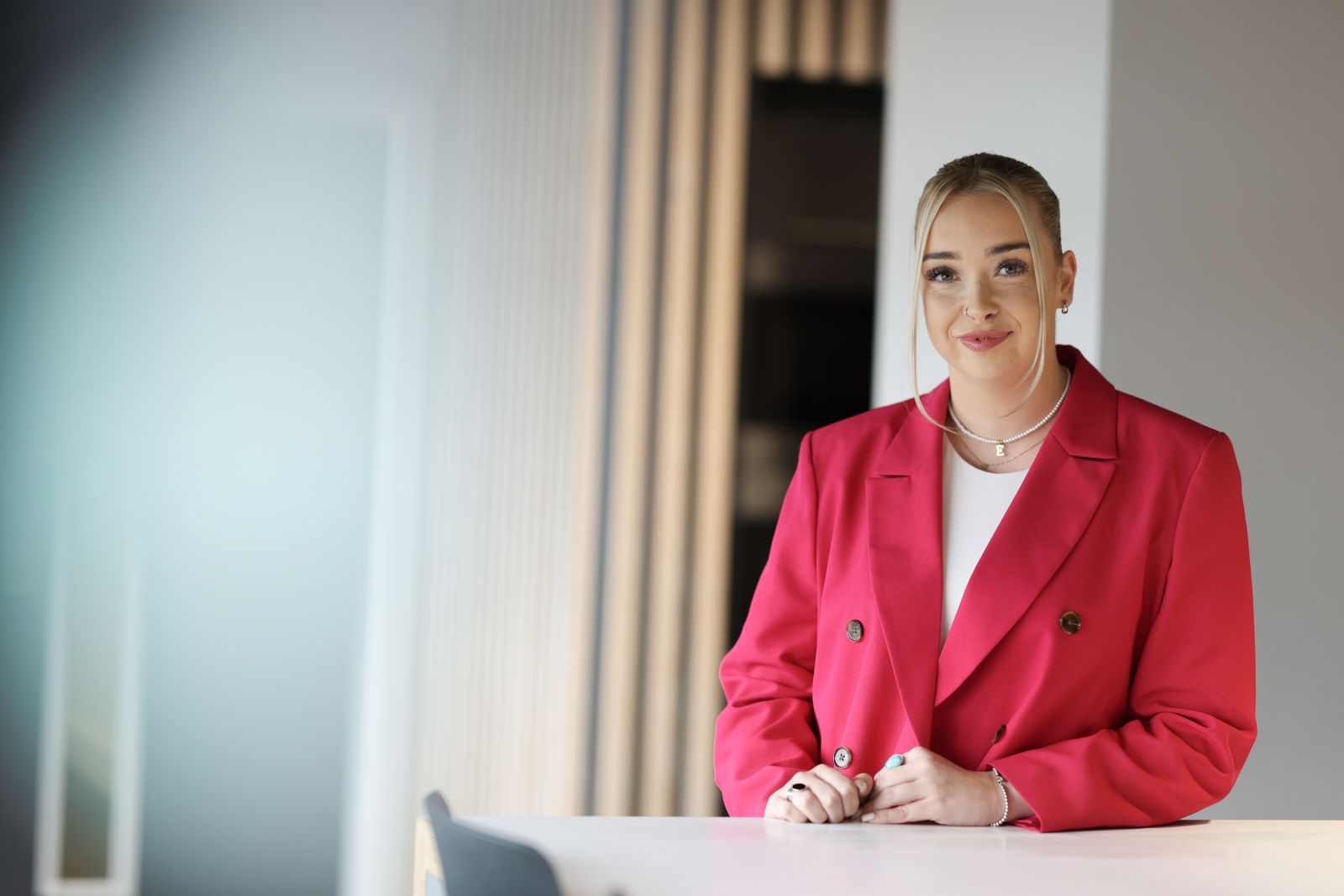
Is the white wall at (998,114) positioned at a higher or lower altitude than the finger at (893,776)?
higher

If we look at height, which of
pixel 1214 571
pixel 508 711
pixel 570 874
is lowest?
pixel 508 711

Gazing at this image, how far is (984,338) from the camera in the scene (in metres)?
1.53

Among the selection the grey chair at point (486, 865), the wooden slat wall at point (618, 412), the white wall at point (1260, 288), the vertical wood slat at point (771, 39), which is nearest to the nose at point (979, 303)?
the grey chair at point (486, 865)

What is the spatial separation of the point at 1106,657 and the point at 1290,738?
1345 millimetres

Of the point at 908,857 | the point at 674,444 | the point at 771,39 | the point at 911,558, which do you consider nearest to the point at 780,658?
the point at 911,558

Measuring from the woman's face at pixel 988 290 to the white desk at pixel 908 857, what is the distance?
21.6 inches

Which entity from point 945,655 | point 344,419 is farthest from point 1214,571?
point 344,419

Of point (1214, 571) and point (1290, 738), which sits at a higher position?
point (1214, 571)

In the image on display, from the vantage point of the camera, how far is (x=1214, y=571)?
1439mm

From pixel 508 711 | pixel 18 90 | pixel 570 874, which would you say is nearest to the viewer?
pixel 570 874

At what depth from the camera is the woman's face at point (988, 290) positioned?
5.01ft

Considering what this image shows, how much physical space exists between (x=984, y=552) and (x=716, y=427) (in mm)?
2007

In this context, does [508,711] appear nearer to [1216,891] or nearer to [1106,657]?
[1106,657]

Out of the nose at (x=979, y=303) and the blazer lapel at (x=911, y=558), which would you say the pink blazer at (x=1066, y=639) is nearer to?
the blazer lapel at (x=911, y=558)
